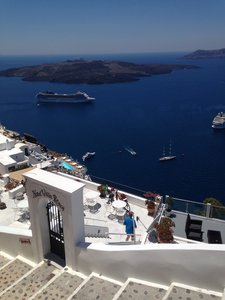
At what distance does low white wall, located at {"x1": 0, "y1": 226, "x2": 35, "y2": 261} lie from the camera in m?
9.05

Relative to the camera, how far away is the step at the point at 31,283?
7.29m

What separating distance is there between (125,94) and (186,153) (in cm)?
6834

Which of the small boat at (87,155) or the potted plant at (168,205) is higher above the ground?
the potted plant at (168,205)

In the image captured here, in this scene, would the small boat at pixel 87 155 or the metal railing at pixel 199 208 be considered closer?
the metal railing at pixel 199 208

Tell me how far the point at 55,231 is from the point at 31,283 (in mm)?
1523

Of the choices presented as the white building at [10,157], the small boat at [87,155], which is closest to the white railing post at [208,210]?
the white building at [10,157]

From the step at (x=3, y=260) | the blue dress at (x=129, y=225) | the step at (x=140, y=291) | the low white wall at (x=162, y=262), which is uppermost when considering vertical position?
the low white wall at (x=162, y=262)

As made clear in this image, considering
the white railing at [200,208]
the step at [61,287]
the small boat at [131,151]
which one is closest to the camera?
the step at [61,287]

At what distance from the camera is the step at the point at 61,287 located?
707 centimetres

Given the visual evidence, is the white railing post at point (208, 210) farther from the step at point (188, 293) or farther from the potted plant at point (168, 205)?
the step at point (188, 293)

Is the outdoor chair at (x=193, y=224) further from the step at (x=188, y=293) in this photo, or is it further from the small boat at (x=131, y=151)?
the small boat at (x=131, y=151)

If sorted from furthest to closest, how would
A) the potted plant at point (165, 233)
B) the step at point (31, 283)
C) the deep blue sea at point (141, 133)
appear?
the deep blue sea at point (141, 133), the potted plant at point (165, 233), the step at point (31, 283)

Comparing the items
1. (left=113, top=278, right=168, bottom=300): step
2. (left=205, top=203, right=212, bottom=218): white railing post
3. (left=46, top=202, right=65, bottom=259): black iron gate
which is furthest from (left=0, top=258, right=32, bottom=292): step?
(left=205, top=203, right=212, bottom=218): white railing post

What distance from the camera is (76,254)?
7898 mm
